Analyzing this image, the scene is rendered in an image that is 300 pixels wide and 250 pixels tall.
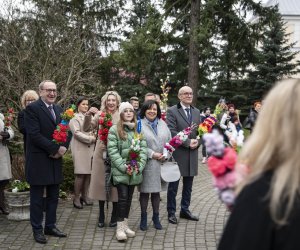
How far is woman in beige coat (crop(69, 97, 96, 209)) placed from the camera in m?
7.87

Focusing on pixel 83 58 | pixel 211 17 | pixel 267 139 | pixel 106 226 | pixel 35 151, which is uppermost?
pixel 211 17

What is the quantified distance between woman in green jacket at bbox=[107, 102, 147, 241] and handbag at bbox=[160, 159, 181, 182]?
0.40 meters

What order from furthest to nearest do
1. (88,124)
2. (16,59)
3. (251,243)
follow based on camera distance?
(16,59), (88,124), (251,243)

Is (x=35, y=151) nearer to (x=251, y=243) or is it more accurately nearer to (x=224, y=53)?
(x=251, y=243)

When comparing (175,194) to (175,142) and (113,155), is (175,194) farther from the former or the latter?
(113,155)

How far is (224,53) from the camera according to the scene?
70.7ft

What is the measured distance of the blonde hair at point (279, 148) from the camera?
5.83 feet

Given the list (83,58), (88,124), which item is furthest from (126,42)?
(88,124)

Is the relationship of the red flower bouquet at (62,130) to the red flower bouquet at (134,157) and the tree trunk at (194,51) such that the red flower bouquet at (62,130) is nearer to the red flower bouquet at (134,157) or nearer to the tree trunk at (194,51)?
the red flower bouquet at (134,157)

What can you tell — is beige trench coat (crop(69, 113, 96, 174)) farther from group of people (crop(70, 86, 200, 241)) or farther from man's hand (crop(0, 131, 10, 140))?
man's hand (crop(0, 131, 10, 140))

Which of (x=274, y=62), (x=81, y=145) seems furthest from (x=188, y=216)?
(x=274, y=62)

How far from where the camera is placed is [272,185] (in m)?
1.81

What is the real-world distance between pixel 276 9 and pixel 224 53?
9.90 feet

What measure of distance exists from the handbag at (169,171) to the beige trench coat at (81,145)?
1816 millimetres
